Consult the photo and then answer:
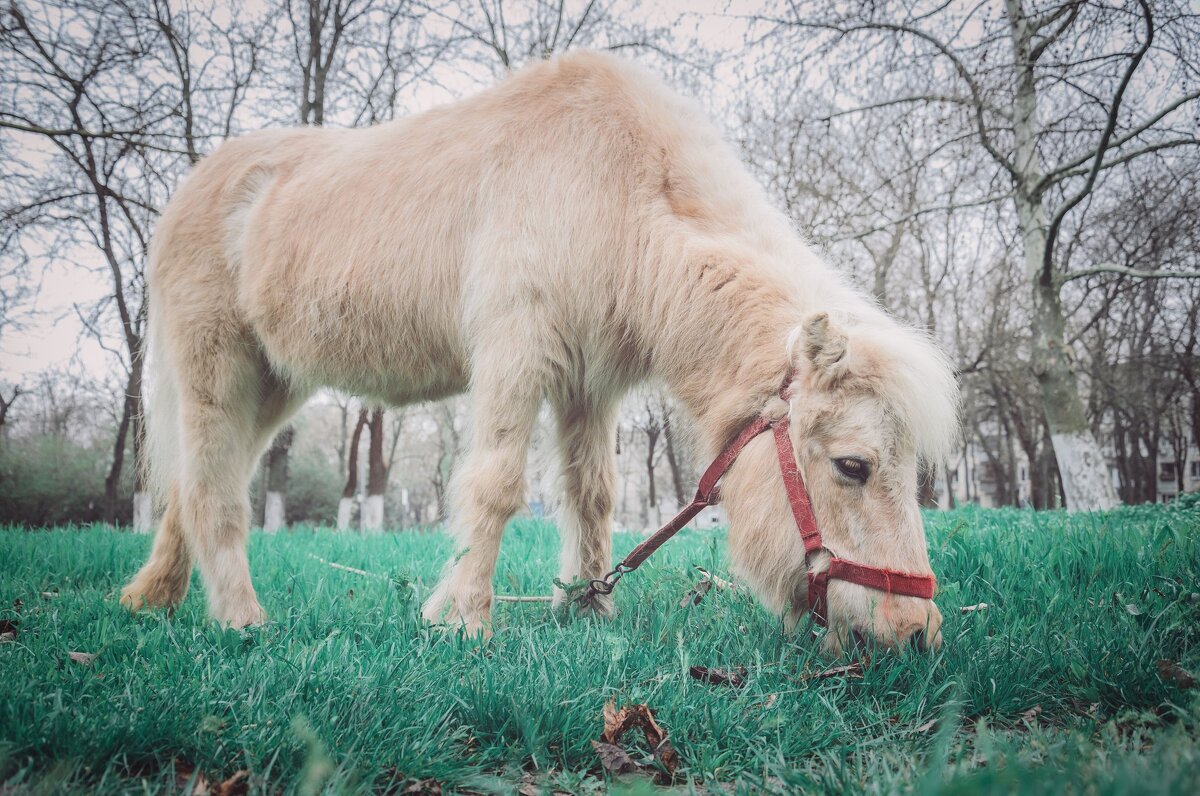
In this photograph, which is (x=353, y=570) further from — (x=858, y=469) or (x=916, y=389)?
(x=916, y=389)

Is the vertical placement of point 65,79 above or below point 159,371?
above

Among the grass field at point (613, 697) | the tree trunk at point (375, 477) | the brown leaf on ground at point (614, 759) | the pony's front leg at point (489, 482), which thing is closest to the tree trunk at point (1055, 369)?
the grass field at point (613, 697)

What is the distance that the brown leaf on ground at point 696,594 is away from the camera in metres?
3.23

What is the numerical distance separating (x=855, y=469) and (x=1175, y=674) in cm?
117

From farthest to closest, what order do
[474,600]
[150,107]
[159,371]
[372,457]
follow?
[372,457]
[150,107]
[159,371]
[474,600]

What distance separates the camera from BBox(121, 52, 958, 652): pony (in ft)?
8.06

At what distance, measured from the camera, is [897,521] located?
2.34 meters

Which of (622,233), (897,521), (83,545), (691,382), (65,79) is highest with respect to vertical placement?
(65,79)

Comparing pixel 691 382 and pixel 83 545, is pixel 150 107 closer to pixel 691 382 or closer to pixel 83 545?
pixel 83 545

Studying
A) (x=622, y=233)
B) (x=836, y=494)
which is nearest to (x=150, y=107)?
(x=622, y=233)

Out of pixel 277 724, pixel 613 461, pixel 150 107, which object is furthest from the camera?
pixel 150 107

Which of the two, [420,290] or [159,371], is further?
[159,371]

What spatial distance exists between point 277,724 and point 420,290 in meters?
2.17

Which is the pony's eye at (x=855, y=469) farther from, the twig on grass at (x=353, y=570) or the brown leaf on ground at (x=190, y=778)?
the twig on grass at (x=353, y=570)
